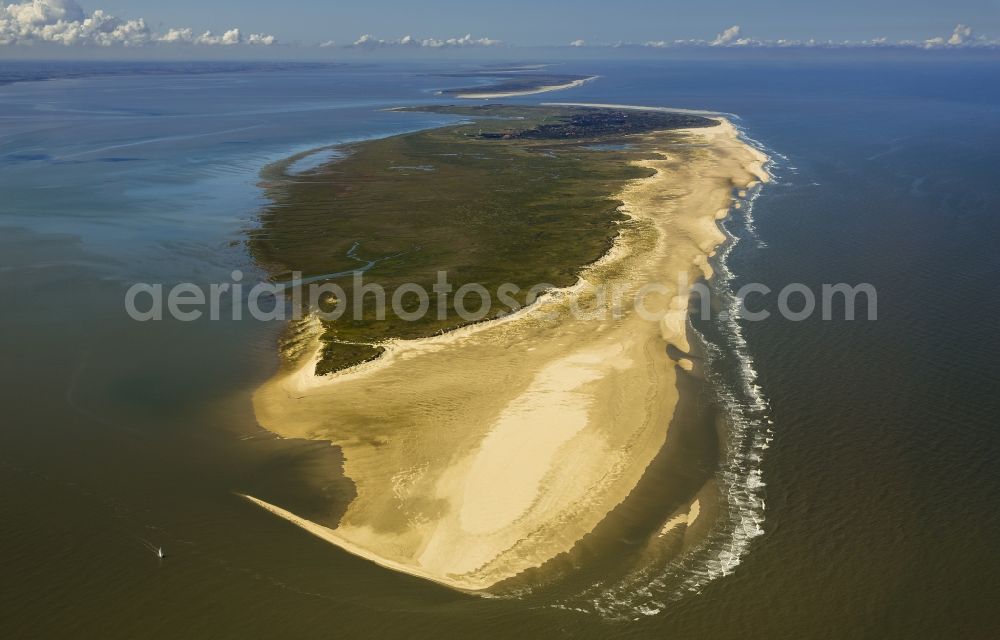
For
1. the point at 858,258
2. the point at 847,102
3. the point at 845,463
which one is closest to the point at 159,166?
the point at 858,258

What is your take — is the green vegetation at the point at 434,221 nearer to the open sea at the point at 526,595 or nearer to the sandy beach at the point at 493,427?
the sandy beach at the point at 493,427

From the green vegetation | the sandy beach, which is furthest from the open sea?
the green vegetation


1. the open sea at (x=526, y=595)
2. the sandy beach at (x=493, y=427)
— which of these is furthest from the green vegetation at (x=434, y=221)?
the open sea at (x=526, y=595)

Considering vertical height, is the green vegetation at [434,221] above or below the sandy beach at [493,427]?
above

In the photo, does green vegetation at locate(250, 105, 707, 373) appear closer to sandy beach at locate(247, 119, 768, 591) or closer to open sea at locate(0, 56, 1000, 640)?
sandy beach at locate(247, 119, 768, 591)

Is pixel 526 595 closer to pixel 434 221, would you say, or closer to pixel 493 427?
pixel 493 427

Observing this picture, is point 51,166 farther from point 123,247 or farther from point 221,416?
point 221,416

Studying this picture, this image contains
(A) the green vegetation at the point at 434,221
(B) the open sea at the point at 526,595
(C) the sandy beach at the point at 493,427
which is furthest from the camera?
(A) the green vegetation at the point at 434,221
